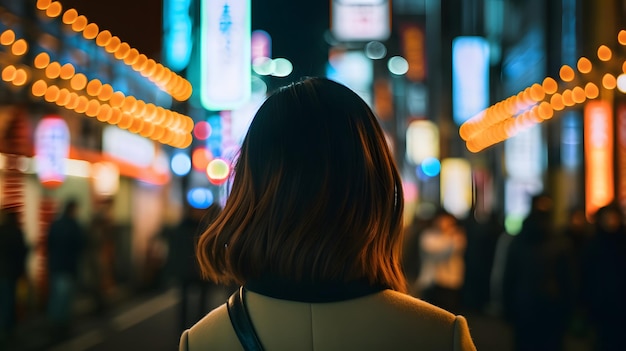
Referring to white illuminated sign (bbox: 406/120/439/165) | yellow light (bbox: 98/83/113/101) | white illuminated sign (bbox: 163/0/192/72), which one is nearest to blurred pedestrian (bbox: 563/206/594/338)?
white illuminated sign (bbox: 163/0/192/72)

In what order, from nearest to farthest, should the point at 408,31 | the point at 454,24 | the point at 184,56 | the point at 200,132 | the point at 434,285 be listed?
the point at 434,285
the point at 184,56
the point at 408,31
the point at 200,132
the point at 454,24

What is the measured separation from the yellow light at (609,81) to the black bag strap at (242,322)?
1103cm

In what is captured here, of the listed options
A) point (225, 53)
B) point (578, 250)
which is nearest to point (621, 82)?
point (578, 250)

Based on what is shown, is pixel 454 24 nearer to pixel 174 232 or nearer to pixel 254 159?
pixel 174 232

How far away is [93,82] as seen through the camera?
44.5 ft

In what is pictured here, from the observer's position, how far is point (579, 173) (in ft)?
51.1

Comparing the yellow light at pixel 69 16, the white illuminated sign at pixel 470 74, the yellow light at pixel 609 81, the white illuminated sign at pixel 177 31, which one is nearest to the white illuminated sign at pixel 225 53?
the white illuminated sign at pixel 177 31

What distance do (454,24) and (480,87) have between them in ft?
43.2

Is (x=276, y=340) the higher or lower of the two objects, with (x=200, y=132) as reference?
lower

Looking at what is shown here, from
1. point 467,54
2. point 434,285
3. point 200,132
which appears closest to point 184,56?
point 434,285

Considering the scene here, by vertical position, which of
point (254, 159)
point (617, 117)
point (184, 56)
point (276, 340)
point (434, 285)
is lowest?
point (434, 285)

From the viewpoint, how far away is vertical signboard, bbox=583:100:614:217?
42.7 feet

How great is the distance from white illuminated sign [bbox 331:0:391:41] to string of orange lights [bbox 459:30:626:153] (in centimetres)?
284

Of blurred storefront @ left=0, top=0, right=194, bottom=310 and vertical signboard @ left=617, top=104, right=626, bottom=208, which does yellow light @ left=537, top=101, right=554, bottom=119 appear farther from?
blurred storefront @ left=0, top=0, right=194, bottom=310
